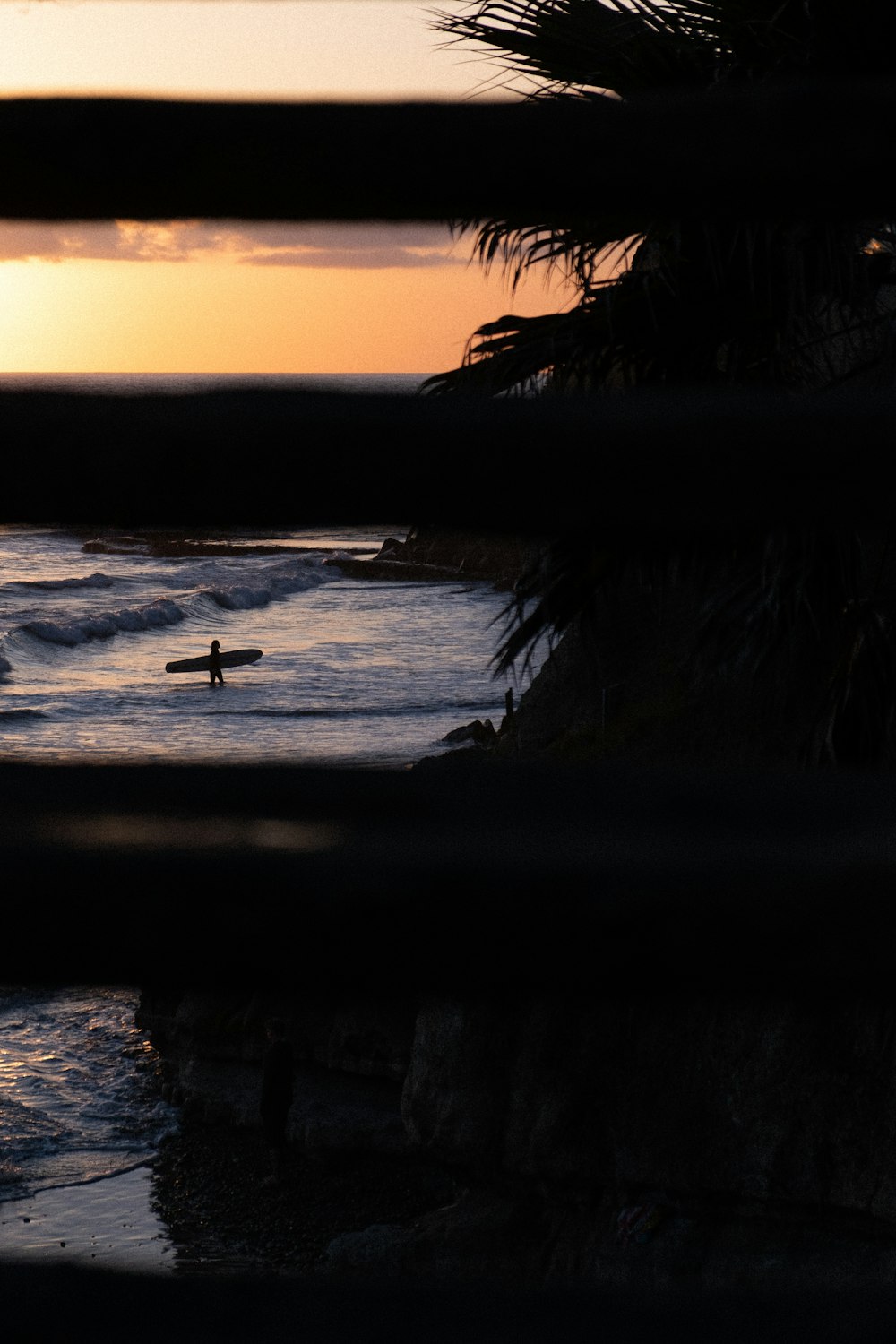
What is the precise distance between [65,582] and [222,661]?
13.4 m

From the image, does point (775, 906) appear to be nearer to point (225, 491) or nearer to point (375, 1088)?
point (225, 491)

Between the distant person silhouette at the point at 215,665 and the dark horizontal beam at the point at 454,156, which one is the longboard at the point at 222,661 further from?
the dark horizontal beam at the point at 454,156

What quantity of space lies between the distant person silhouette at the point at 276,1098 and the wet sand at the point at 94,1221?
0.94 meters

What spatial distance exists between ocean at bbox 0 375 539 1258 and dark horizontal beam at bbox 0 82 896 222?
14 cm

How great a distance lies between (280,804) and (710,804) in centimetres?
32

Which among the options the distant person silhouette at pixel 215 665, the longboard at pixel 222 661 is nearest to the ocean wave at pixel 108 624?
the longboard at pixel 222 661

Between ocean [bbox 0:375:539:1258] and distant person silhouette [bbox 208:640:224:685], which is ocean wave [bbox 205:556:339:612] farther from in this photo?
distant person silhouette [bbox 208:640:224:685]

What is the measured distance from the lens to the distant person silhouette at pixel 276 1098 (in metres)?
9.57

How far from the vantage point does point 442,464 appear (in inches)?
37.8

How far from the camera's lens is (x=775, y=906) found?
36.6 inches

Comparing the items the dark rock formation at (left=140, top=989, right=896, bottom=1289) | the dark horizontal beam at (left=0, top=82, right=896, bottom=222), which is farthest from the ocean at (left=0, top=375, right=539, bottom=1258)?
the dark rock formation at (left=140, top=989, right=896, bottom=1289)

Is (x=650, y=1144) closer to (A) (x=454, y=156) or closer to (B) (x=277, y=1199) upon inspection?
Answer: (B) (x=277, y=1199)

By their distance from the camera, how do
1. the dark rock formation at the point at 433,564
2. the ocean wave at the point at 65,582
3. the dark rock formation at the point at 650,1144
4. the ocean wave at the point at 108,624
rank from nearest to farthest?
the dark rock formation at the point at 650,1144 → the ocean wave at the point at 108,624 → the ocean wave at the point at 65,582 → the dark rock formation at the point at 433,564

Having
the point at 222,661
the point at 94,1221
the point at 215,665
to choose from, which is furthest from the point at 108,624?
the point at 94,1221
